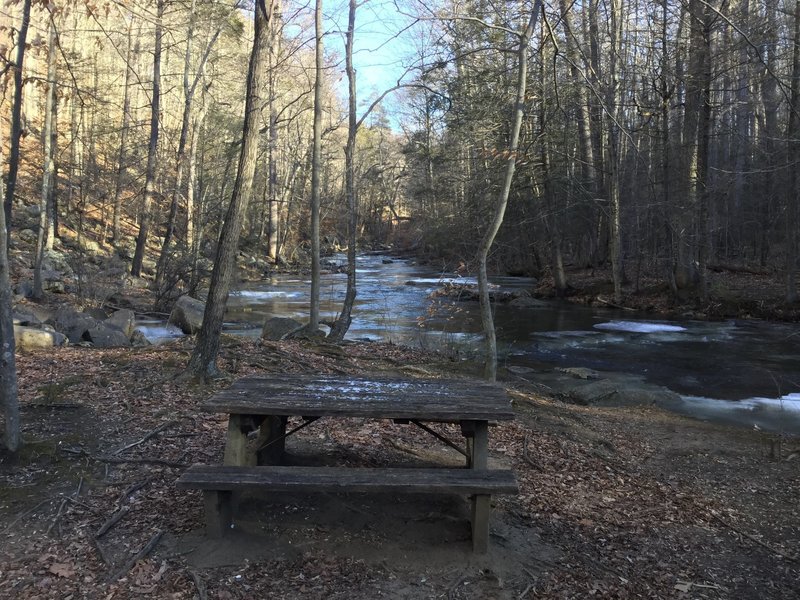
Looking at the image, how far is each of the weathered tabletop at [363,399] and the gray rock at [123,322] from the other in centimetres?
863

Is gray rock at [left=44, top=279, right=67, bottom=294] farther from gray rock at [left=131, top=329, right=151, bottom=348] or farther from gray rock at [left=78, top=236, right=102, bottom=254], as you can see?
gray rock at [left=78, top=236, right=102, bottom=254]

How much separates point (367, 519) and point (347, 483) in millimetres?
640

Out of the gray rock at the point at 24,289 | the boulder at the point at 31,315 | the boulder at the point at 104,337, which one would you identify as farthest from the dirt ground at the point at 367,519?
the gray rock at the point at 24,289

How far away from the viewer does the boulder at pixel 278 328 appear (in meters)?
12.3

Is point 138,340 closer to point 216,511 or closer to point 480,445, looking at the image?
point 216,511

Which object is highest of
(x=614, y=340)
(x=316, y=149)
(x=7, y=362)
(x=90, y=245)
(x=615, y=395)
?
(x=316, y=149)

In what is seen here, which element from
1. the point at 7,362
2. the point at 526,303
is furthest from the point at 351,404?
the point at 526,303

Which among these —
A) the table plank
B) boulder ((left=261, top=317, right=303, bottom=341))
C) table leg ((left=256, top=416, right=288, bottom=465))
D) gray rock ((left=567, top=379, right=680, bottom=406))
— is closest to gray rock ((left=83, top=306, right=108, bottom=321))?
boulder ((left=261, top=317, right=303, bottom=341))

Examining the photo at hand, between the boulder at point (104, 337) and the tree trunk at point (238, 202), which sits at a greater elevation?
the tree trunk at point (238, 202)

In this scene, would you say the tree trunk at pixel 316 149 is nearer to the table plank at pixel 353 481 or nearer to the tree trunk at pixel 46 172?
the tree trunk at pixel 46 172

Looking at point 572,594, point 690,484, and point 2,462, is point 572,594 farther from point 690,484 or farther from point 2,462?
point 2,462

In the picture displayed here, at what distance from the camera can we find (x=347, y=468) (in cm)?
365

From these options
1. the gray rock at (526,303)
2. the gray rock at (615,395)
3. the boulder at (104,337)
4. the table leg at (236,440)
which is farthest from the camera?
the gray rock at (526,303)

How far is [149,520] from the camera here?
375 cm
